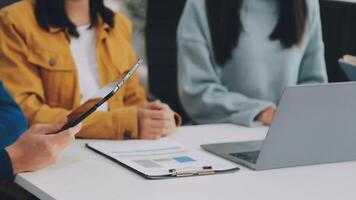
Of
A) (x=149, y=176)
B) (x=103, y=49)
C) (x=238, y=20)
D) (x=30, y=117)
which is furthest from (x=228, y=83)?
(x=149, y=176)

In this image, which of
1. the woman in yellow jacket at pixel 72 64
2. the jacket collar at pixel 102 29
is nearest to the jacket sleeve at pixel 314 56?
the woman in yellow jacket at pixel 72 64

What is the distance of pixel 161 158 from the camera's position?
5.05 feet

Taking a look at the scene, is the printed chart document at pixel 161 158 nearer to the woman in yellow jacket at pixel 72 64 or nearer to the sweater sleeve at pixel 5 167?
the woman in yellow jacket at pixel 72 64

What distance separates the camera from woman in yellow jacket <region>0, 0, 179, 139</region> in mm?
1775

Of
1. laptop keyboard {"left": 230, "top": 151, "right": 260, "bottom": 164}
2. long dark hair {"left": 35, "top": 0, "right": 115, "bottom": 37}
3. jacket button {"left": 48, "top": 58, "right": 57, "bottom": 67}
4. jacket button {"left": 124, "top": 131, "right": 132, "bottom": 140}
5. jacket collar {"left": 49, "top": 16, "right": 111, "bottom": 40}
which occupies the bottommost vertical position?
jacket button {"left": 124, "top": 131, "right": 132, "bottom": 140}

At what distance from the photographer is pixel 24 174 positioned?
1433mm

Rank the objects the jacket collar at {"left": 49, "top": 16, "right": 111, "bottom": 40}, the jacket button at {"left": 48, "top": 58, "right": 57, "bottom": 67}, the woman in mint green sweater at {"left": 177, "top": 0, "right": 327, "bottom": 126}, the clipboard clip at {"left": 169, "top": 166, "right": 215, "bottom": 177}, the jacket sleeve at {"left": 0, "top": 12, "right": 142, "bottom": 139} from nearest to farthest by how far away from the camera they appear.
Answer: the clipboard clip at {"left": 169, "top": 166, "right": 215, "bottom": 177}
the jacket sleeve at {"left": 0, "top": 12, "right": 142, "bottom": 139}
the jacket button at {"left": 48, "top": 58, "right": 57, "bottom": 67}
the jacket collar at {"left": 49, "top": 16, "right": 111, "bottom": 40}
the woman in mint green sweater at {"left": 177, "top": 0, "right": 327, "bottom": 126}

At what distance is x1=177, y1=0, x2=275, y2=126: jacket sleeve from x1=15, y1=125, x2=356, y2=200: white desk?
0.58 m

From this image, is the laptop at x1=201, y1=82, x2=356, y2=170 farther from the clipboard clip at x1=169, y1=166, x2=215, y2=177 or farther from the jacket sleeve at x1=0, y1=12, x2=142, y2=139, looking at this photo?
the jacket sleeve at x1=0, y1=12, x2=142, y2=139

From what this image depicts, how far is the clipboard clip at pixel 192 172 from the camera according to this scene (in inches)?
56.0

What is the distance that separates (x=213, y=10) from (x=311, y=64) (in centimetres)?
36

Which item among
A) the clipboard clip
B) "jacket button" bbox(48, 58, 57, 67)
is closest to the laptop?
the clipboard clip

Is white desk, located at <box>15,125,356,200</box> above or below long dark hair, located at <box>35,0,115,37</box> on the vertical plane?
below

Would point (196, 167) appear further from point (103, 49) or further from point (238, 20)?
point (238, 20)
